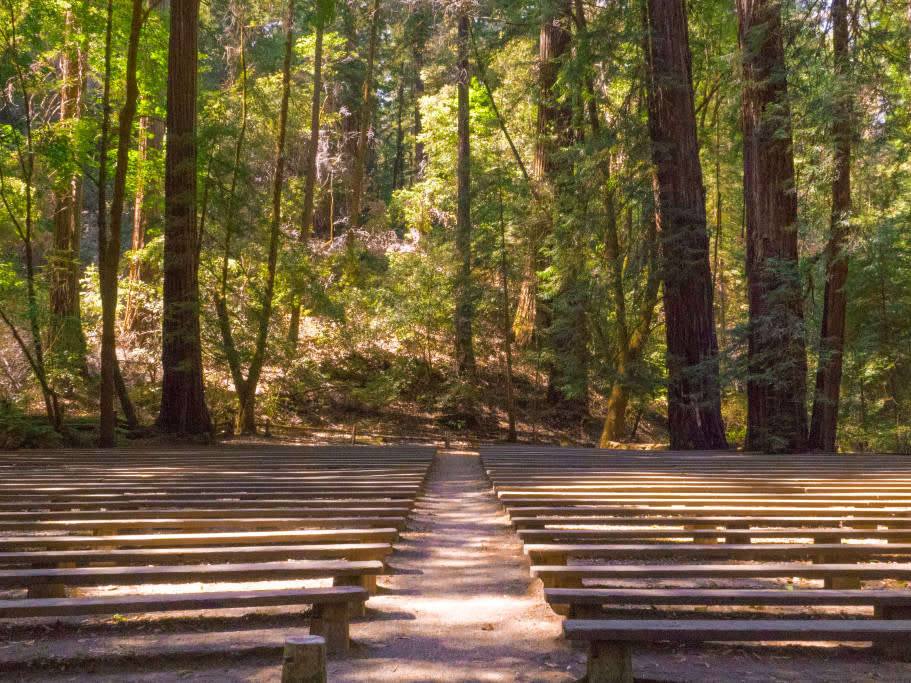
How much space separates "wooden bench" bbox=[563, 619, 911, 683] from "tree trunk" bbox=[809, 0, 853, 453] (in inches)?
414

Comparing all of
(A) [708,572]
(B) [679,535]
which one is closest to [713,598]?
(A) [708,572]

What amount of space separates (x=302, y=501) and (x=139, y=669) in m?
2.42

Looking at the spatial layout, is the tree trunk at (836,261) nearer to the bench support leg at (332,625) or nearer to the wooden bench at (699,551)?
the wooden bench at (699,551)

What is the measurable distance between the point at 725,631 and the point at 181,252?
12.9 m

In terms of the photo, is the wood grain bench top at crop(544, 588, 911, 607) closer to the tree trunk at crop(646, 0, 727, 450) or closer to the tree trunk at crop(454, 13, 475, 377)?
the tree trunk at crop(646, 0, 727, 450)

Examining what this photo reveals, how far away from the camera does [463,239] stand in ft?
64.0

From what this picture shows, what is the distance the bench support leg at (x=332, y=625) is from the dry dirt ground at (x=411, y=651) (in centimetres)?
9

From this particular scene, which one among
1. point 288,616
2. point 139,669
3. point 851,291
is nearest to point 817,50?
point 851,291

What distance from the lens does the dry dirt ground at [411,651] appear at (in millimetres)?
3244

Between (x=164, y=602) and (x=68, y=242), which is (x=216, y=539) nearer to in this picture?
(x=164, y=602)

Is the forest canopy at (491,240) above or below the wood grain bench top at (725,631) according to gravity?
above

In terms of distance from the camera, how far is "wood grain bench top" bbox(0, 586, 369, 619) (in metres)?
3.14

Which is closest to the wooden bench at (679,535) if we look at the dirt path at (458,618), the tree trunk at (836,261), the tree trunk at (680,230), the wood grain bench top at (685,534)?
the wood grain bench top at (685,534)

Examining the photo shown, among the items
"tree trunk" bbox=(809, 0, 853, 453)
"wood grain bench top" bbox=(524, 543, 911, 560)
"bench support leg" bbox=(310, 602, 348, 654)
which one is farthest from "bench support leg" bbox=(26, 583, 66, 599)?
"tree trunk" bbox=(809, 0, 853, 453)
